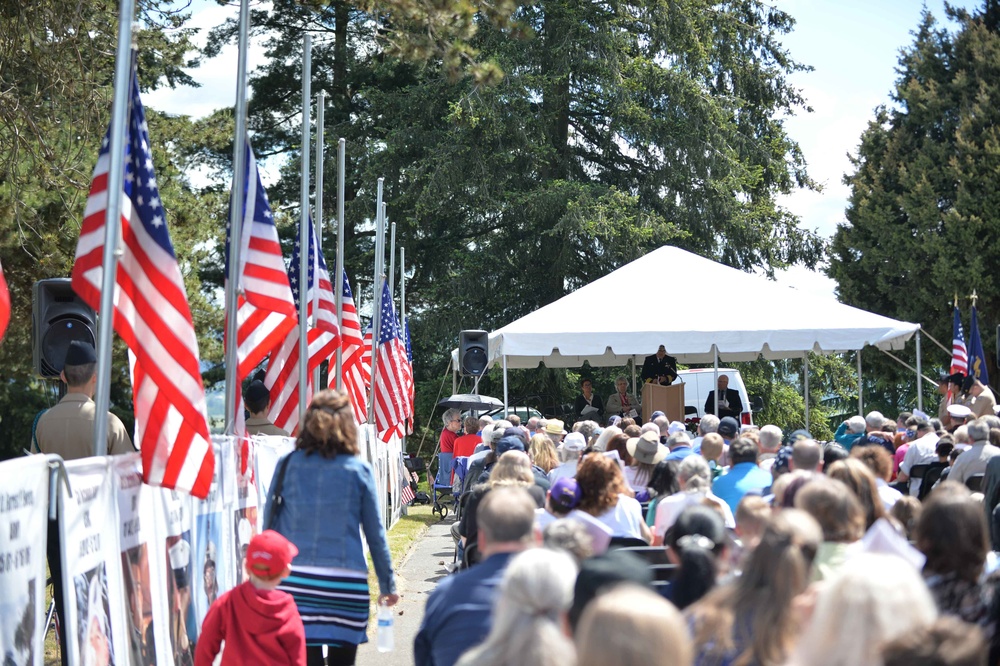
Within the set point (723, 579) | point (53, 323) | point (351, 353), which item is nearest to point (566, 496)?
point (723, 579)

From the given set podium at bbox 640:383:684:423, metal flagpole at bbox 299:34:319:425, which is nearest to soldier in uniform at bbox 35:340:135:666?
metal flagpole at bbox 299:34:319:425

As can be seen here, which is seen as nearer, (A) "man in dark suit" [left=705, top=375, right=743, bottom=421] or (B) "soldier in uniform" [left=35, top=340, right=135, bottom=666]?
(B) "soldier in uniform" [left=35, top=340, right=135, bottom=666]

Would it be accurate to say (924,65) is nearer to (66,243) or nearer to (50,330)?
A: (66,243)

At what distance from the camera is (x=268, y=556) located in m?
5.69

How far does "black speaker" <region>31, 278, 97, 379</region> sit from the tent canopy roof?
654 centimetres

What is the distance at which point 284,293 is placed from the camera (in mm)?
10188

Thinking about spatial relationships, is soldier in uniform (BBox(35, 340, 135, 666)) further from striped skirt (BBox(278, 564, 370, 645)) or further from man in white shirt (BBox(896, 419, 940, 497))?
man in white shirt (BBox(896, 419, 940, 497))

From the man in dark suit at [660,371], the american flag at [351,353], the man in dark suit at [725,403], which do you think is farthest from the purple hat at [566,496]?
the man in dark suit at [725,403]

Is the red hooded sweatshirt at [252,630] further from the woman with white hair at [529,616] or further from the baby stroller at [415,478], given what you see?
the baby stroller at [415,478]

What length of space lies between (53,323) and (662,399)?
8.83 meters

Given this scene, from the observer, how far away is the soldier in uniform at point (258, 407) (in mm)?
10023

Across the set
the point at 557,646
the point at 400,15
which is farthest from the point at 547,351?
the point at 557,646

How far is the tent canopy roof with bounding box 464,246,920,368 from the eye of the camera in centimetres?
1656

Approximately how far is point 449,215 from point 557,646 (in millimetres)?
33699
